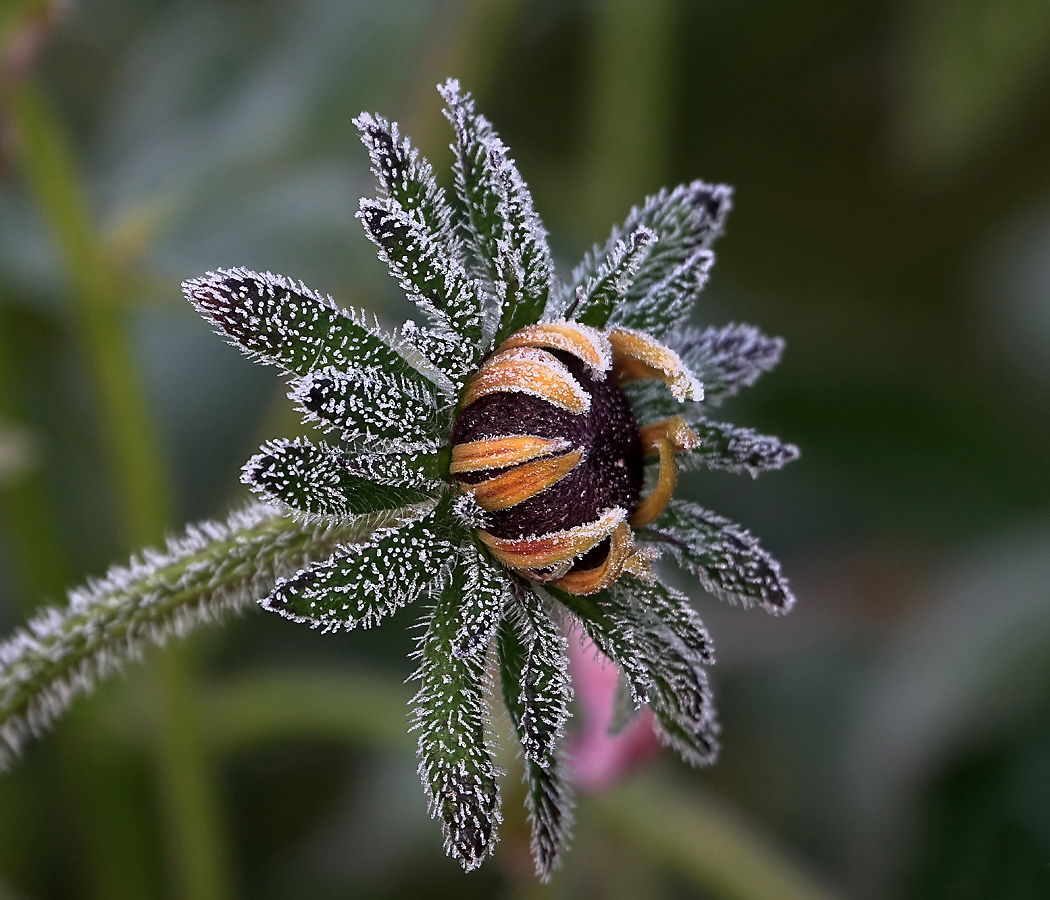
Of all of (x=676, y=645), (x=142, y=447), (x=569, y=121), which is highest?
(x=569, y=121)

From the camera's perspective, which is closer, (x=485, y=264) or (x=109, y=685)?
(x=485, y=264)

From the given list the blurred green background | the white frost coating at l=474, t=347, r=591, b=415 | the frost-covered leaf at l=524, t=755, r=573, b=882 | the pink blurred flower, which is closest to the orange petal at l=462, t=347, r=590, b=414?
the white frost coating at l=474, t=347, r=591, b=415

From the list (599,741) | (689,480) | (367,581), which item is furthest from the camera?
(689,480)

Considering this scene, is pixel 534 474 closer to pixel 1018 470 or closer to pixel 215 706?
pixel 215 706

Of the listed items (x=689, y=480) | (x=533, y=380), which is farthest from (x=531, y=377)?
(x=689, y=480)

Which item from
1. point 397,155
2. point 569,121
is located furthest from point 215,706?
point 569,121

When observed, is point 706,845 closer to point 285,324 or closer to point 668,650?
point 668,650

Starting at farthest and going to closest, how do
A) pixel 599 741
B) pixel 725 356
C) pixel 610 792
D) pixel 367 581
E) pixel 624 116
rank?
pixel 624 116
pixel 610 792
pixel 599 741
pixel 725 356
pixel 367 581

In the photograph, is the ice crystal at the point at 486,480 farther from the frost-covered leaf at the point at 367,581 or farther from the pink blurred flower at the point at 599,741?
the pink blurred flower at the point at 599,741
